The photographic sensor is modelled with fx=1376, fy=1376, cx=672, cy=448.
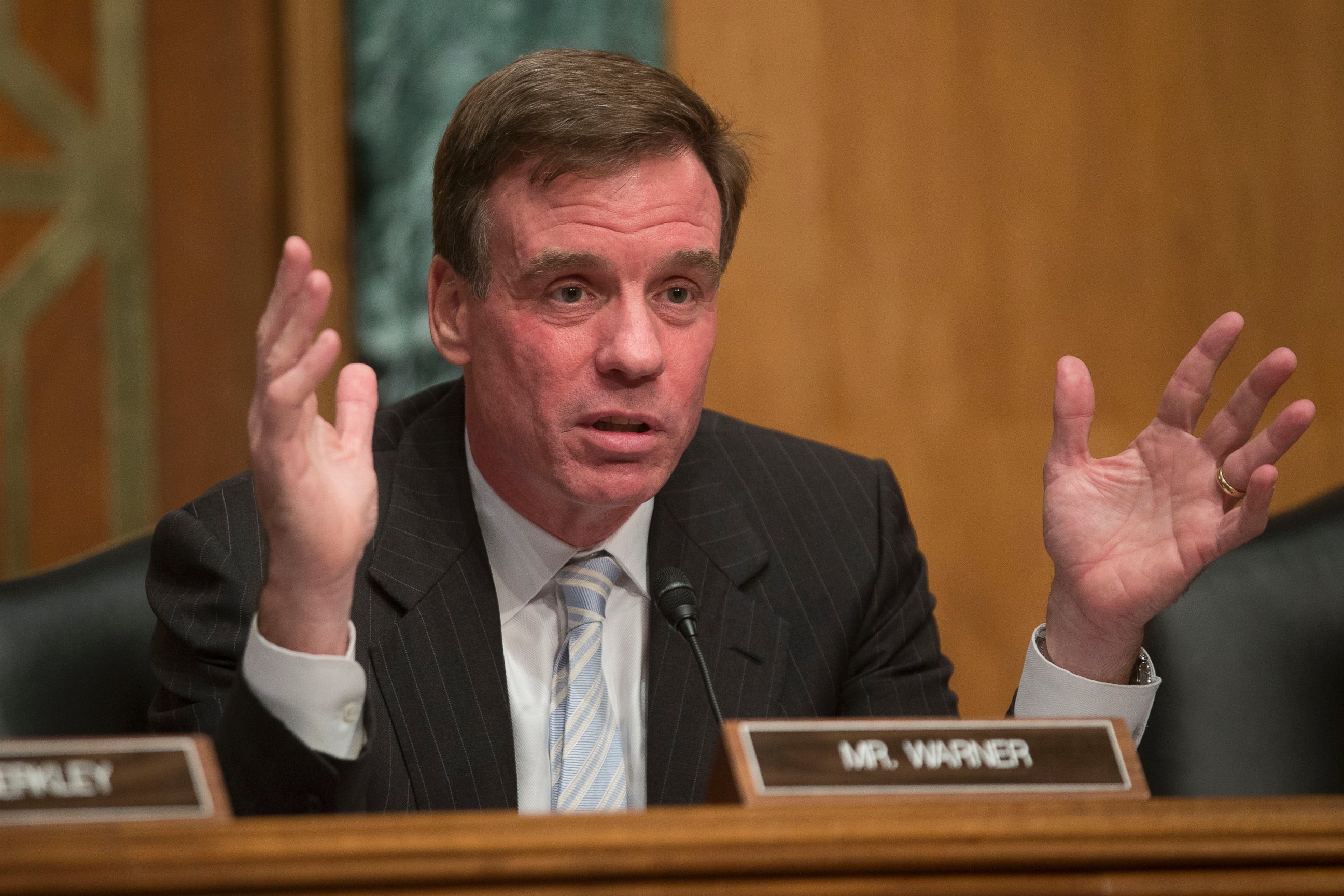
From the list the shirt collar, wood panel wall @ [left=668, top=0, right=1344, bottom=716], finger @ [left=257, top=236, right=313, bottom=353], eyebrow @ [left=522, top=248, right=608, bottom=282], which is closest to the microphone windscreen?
the shirt collar

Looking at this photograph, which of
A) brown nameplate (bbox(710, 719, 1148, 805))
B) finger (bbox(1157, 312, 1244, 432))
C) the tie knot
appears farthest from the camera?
the tie knot

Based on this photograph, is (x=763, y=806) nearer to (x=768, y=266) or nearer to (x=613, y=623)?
(x=613, y=623)

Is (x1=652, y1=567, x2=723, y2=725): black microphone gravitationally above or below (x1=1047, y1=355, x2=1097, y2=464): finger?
below

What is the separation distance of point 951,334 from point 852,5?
2.55 ft

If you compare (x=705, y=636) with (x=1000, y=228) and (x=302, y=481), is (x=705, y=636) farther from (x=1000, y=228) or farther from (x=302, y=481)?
(x=1000, y=228)

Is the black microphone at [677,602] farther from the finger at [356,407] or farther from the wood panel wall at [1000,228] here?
the wood panel wall at [1000,228]

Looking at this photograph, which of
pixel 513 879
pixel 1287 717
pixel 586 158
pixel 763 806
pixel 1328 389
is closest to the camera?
pixel 513 879

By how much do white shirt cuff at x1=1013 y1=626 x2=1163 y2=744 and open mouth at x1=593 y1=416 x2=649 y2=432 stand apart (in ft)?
1.73

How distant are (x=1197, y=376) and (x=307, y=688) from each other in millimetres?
1008

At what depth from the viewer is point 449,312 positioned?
6.14 ft

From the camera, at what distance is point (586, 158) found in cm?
168

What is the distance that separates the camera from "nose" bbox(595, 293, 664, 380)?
1618 mm

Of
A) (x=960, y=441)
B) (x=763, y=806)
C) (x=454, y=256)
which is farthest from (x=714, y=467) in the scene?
(x=960, y=441)

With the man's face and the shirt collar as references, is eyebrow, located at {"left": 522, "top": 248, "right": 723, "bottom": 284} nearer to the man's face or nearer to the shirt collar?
the man's face
